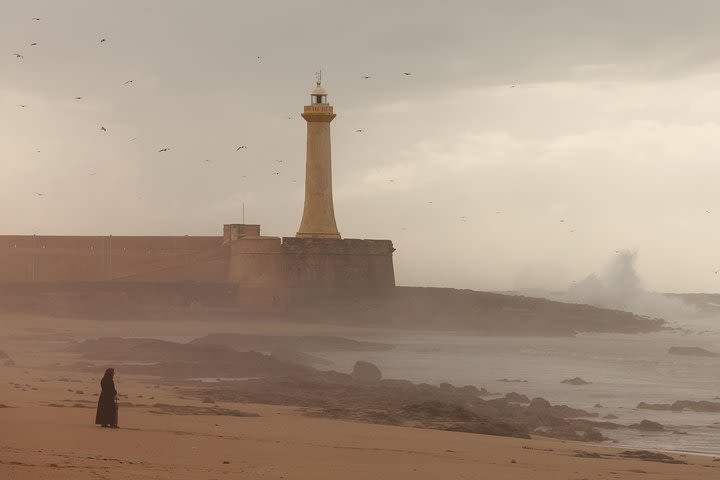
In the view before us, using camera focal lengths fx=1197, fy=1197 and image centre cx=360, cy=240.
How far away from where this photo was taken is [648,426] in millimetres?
15328

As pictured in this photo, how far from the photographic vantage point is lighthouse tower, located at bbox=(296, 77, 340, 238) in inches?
1427

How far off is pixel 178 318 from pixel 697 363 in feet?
53.3

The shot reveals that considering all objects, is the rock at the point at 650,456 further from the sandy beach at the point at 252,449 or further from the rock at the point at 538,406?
the rock at the point at 538,406

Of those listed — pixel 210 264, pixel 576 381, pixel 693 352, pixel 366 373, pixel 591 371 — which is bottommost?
pixel 576 381

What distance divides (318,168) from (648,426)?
2240cm

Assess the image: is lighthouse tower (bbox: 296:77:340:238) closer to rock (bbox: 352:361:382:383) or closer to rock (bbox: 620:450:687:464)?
rock (bbox: 352:361:382:383)

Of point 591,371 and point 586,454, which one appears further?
point 591,371

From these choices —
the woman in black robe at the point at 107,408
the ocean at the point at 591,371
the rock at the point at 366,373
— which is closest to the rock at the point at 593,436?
the ocean at the point at 591,371

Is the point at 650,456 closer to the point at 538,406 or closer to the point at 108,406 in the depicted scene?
the point at 538,406

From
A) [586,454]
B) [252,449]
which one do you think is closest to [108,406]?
[252,449]

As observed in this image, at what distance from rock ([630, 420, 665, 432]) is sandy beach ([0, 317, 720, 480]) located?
252 centimetres

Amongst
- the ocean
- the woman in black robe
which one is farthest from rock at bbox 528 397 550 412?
the woman in black robe

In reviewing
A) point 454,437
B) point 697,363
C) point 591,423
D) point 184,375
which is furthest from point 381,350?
point 454,437

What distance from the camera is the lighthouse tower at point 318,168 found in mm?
36250
